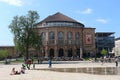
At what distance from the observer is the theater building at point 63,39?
11644 centimetres

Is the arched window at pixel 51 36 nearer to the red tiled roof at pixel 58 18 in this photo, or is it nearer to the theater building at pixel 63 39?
the theater building at pixel 63 39

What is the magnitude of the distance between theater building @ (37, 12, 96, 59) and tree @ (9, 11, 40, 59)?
3459 cm

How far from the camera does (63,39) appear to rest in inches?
4621

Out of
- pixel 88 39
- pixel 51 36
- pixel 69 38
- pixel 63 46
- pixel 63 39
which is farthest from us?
pixel 88 39

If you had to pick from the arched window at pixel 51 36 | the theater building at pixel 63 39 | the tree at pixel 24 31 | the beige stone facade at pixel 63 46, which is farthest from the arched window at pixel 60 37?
the tree at pixel 24 31

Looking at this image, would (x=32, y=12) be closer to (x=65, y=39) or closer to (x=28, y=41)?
(x=28, y=41)

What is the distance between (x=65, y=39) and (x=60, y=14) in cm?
1506

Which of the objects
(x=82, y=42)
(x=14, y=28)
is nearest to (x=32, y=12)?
(x=14, y=28)

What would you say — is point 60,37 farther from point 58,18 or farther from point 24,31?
point 24,31

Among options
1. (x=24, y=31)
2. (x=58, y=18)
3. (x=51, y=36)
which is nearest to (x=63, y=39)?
(x=51, y=36)

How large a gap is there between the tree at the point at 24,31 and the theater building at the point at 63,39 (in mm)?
34594

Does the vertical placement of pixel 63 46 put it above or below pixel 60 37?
below

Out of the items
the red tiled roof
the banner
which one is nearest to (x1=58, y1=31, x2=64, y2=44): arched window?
the red tiled roof

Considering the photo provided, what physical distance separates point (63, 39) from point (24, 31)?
125ft
